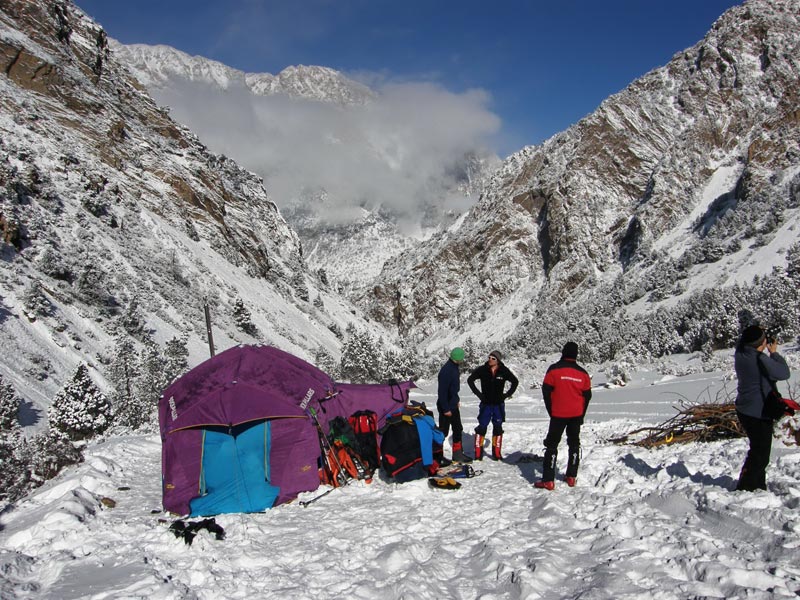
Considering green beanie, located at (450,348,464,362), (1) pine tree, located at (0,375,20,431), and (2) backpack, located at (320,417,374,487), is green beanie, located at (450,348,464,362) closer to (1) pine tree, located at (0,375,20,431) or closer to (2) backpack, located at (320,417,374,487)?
(2) backpack, located at (320,417,374,487)

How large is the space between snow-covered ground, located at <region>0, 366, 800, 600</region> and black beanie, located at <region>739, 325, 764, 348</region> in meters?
1.38

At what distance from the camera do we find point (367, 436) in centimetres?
820

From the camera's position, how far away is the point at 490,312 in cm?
10319

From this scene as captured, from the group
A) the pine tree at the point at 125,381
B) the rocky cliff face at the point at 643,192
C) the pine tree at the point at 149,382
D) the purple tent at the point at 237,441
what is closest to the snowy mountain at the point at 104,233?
the pine tree at the point at 125,381

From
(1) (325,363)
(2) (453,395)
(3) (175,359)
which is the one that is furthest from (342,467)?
(1) (325,363)

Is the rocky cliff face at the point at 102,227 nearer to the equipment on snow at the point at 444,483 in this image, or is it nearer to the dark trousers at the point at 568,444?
the equipment on snow at the point at 444,483

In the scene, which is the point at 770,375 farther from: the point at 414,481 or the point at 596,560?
the point at 414,481

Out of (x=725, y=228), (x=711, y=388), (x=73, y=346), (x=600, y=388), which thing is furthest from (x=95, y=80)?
(x=725, y=228)

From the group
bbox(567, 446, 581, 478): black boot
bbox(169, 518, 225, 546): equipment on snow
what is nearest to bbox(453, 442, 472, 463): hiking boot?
bbox(567, 446, 581, 478): black boot

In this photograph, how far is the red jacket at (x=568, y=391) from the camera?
262 inches

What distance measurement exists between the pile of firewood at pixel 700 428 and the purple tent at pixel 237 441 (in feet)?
17.0

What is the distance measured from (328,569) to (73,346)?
29.4m

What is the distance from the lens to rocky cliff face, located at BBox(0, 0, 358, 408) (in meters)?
30.0

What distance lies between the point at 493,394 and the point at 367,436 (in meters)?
2.23
